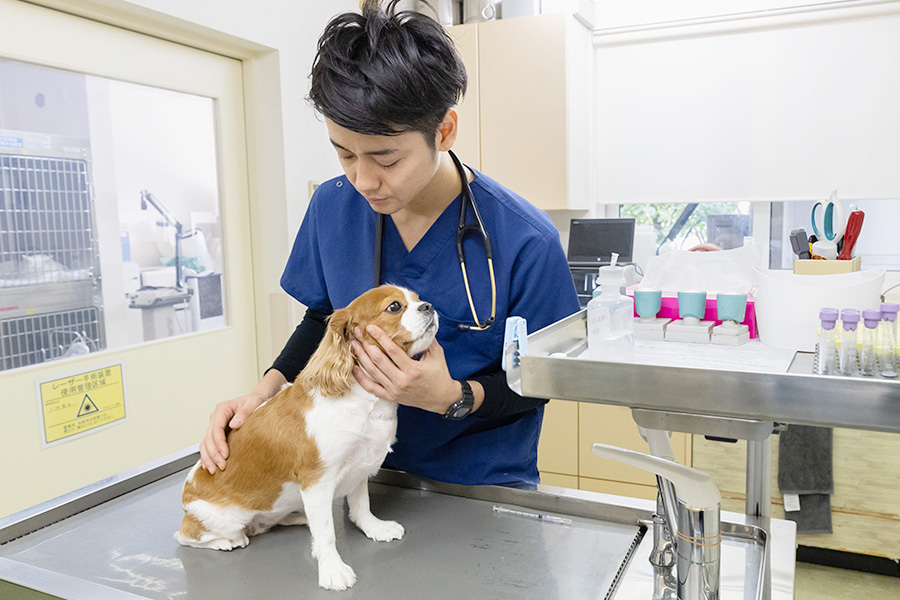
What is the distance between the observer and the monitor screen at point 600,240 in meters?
2.77

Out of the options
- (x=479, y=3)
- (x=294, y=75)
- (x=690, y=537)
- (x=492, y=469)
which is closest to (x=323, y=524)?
(x=492, y=469)

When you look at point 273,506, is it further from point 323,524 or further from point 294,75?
point 294,75

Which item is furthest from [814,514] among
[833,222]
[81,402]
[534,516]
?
[81,402]

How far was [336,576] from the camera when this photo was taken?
87cm

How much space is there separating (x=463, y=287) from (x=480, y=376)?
0.16m

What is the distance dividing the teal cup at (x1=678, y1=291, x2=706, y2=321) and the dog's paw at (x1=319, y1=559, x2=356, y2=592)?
1.82ft

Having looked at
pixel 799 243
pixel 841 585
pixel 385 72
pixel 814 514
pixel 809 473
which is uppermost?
pixel 385 72

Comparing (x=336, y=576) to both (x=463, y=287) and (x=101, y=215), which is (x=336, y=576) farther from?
(x=101, y=215)

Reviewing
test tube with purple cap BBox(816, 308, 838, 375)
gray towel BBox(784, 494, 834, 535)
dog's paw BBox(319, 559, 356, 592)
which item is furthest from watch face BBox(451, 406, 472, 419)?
gray towel BBox(784, 494, 834, 535)

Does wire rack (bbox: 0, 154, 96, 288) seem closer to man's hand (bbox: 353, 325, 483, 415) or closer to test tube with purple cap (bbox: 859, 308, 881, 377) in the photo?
man's hand (bbox: 353, 325, 483, 415)

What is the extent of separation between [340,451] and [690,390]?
1.76 ft

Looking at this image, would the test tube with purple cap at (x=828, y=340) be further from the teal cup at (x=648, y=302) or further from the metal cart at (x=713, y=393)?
the teal cup at (x=648, y=302)

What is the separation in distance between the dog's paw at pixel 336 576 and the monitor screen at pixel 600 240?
205 centimetres

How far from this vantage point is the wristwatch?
101 centimetres
